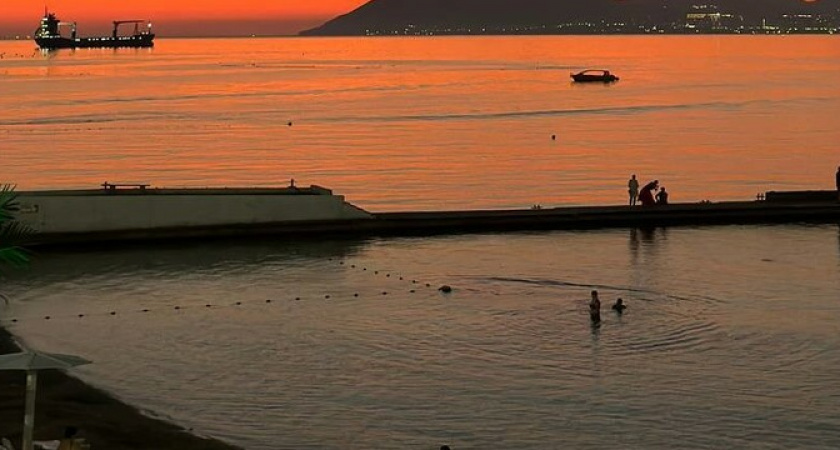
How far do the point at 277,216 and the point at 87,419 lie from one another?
19.2 metres

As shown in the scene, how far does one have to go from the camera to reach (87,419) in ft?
60.7

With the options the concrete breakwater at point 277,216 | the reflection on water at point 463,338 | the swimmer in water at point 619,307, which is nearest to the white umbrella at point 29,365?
the reflection on water at point 463,338

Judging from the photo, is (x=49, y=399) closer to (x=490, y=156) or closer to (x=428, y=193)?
(x=428, y=193)

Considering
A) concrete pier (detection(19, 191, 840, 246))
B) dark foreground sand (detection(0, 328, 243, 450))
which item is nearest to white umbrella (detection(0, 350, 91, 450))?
dark foreground sand (detection(0, 328, 243, 450))

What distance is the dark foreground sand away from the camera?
17375 millimetres

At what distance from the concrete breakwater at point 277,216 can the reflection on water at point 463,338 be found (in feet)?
3.71

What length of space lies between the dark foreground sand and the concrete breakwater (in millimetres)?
13864

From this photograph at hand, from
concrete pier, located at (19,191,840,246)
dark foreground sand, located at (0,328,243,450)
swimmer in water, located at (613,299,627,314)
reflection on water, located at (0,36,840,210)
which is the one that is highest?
reflection on water, located at (0,36,840,210)

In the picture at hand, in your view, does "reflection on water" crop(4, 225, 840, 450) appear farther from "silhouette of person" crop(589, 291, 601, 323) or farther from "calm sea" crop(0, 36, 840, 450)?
"silhouette of person" crop(589, 291, 601, 323)

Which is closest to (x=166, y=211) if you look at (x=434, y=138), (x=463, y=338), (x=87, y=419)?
(x=463, y=338)

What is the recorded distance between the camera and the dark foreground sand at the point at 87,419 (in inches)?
684

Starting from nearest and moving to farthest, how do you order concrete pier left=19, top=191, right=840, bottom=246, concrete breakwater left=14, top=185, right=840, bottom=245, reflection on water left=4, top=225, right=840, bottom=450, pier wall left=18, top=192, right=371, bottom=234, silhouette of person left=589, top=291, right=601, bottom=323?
reflection on water left=4, top=225, right=840, bottom=450
silhouette of person left=589, top=291, right=601, bottom=323
pier wall left=18, top=192, right=371, bottom=234
concrete breakwater left=14, top=185, right=840, bottom=245
concrete pier left=19, top=191, right=840, bottom=246

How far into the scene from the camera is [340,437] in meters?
19.4

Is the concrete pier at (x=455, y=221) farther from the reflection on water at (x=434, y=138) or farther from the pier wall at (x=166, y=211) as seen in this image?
the reflection on water at (x=434, y=138)
